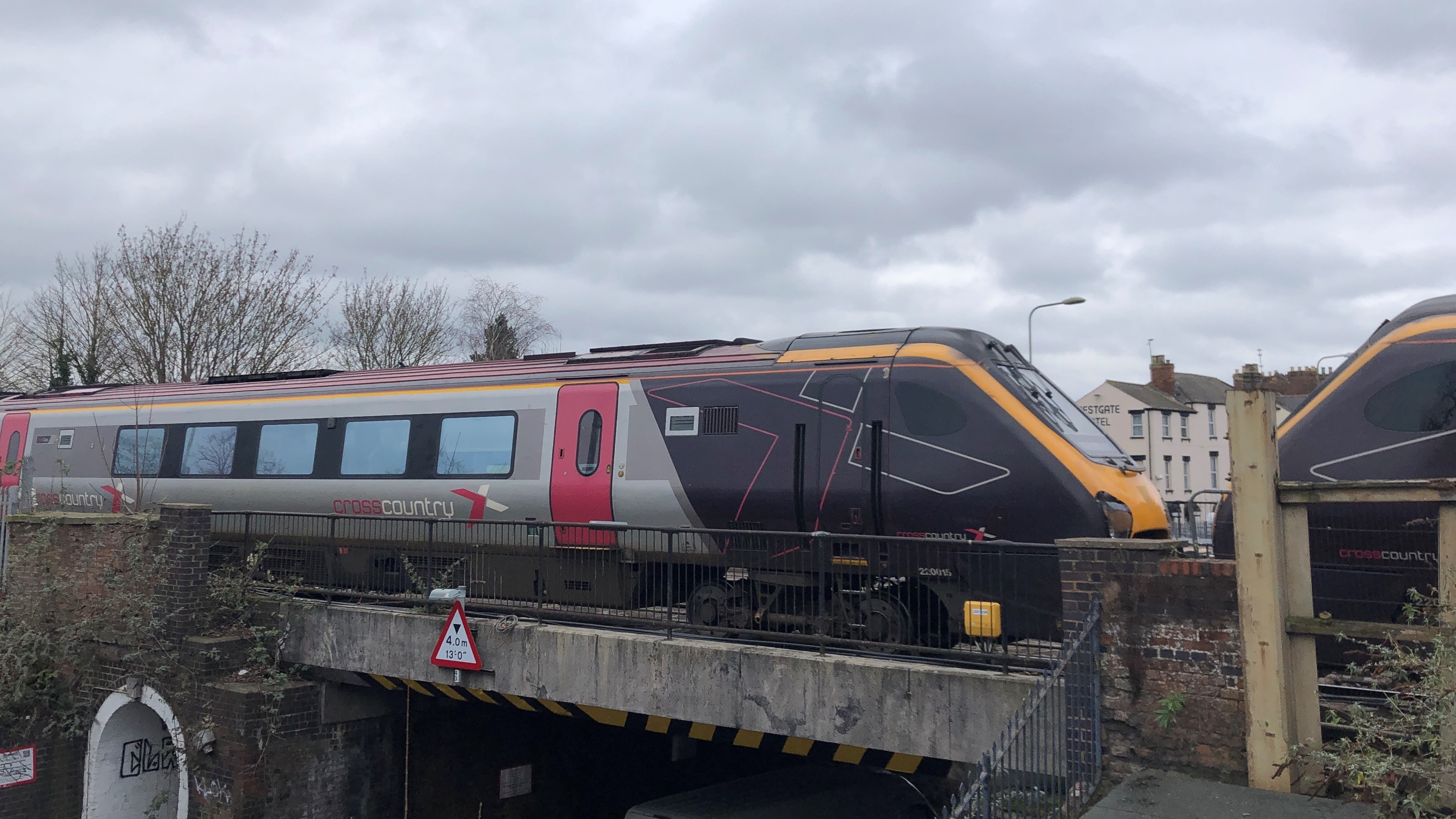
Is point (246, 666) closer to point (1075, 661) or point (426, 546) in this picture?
point (426, 546)

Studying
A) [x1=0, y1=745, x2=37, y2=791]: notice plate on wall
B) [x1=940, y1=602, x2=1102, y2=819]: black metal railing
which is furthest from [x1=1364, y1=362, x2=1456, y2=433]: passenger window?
[x1=0, y1=745, x2=37, y2=791]: notice plate on wall

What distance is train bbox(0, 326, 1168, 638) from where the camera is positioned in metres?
9.77

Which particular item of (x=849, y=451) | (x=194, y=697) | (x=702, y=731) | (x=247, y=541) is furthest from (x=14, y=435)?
(x=849, y=451)

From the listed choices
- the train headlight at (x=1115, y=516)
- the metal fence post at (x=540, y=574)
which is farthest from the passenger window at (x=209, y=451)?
the train headlight at (x=1115, y=516)

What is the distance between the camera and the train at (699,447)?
32.1 ft

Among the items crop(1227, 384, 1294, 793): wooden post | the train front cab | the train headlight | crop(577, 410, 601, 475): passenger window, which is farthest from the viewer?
crop(577, 410, 601, 475): passenger window

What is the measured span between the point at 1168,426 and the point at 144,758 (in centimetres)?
5205

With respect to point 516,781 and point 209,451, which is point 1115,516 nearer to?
point 516,781

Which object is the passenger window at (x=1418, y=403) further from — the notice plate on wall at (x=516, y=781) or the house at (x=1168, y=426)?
the house at (x=1168, y=426)

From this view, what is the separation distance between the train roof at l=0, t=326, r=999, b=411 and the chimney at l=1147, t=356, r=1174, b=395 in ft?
164

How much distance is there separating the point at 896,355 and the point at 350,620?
688 cm

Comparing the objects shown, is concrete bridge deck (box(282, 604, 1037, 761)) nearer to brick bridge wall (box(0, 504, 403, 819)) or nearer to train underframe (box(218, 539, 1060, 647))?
train underframe (box(218, 539, 1060, 647))

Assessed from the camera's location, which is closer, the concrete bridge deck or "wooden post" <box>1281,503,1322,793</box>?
"wooden post" <box>1281,503,1322,793</box>

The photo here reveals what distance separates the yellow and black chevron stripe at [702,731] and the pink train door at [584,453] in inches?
78.7
